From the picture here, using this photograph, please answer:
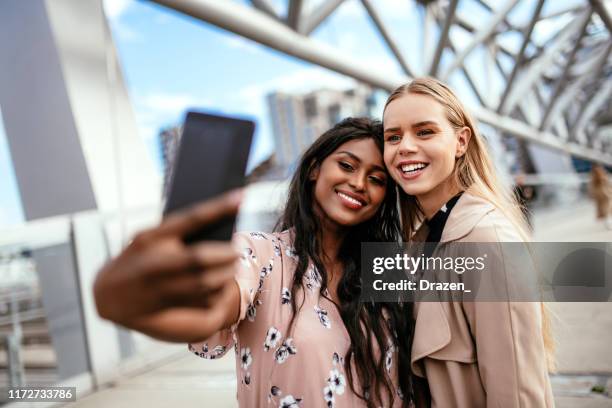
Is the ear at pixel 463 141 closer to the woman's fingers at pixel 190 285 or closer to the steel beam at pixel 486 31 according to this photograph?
the woman's fingers at pixel 190 285

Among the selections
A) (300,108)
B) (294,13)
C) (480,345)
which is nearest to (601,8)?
(294,13)

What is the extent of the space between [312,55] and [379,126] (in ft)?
10.1

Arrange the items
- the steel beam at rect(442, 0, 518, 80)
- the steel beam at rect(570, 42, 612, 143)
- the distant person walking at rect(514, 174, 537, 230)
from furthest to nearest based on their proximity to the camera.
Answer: the steel beam at rect(570, 42, 612, 143) → the steel beam at rect(442, 0, 518, 80) → the distant person walking at rect(514, 174, 537, 230)

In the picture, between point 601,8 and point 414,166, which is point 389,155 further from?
point 601,8

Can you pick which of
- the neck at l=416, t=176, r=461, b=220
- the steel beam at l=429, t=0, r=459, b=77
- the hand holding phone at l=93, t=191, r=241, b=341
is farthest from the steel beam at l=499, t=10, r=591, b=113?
the hand holding phone at l=93, t=191, r=241, b=341

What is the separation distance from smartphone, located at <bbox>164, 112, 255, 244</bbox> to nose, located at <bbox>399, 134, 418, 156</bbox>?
1003mm

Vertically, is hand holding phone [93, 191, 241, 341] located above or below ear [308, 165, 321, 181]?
below

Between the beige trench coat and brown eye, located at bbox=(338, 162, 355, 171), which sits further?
brown eye, located at bbox=(338, 162, 355, 171)

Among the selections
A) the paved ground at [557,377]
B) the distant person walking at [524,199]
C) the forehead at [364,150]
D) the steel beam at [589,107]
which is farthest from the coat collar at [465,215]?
the steel beam at [589,107]

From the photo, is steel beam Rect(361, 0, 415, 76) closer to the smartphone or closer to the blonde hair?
the blonde hair

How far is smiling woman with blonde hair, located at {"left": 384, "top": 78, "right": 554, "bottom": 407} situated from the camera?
143 centimetres

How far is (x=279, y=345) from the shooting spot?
5.06 ft

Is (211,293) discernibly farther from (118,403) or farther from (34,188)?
(34,188)

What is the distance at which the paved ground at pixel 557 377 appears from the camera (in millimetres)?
2657
